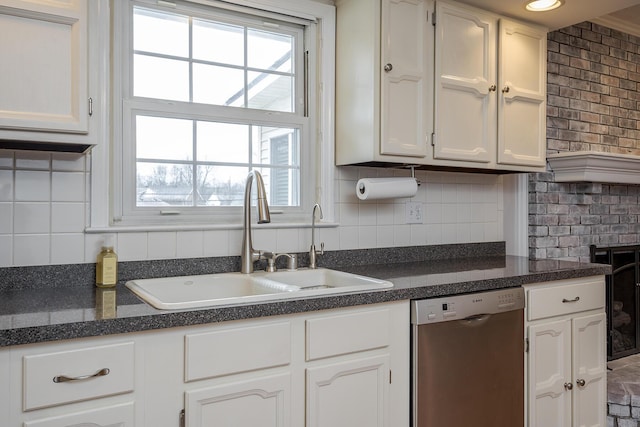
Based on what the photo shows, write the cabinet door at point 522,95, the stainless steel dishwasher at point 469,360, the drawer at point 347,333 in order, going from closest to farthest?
the drawer at point 347,333
the stainless steel dishwasher at point 469,360
the cabinet door at point 522,95

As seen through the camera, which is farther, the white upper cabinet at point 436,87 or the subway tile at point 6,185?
the white upper cabinet at point 436,87

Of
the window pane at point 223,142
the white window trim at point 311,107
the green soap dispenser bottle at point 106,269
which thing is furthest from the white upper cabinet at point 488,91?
the green soap dispenser bottle at point 106,269

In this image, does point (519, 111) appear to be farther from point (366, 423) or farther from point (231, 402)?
point (231, 402)

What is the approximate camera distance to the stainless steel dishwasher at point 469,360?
175 cm

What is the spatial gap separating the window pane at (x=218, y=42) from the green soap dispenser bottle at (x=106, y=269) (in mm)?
904

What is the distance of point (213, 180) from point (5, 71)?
0.86 metres

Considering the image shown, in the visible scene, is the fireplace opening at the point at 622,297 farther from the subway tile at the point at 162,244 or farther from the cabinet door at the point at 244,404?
the subway tile at the point at 162,244

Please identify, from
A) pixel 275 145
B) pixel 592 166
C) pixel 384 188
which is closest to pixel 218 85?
pixel 275 145

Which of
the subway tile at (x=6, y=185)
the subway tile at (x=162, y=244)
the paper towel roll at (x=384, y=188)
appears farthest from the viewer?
the paper towel roll at (x=384, y=188)

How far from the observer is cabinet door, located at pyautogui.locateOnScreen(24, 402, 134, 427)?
1182 mm

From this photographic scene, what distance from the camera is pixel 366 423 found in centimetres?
164

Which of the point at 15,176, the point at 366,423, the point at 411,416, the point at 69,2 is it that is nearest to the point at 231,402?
the point at 366,423

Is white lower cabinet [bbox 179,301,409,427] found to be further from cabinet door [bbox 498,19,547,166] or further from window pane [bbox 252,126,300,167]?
cabinet door [bbox 498,19,547,166]

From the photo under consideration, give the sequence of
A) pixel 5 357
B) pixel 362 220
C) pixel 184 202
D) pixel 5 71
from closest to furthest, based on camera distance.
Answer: pixel 5 357
pixel 5 71
pixel 184 202
pixel 362 220
